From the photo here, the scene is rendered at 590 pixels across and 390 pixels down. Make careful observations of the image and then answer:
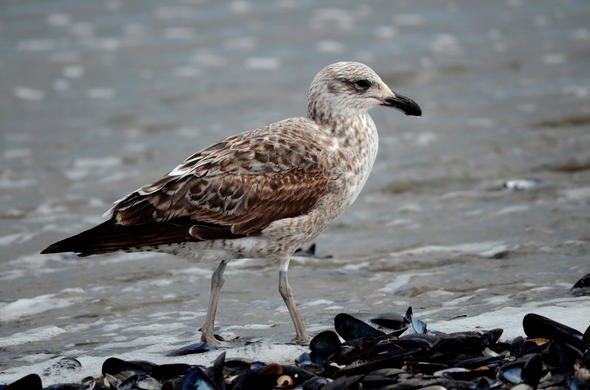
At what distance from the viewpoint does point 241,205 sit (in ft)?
20.4

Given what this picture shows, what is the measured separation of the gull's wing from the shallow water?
32.4 inches

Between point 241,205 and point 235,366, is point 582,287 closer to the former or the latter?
point 241,205

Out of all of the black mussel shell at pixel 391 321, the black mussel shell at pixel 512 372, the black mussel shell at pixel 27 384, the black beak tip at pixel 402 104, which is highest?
the black beak tip at pixel 402 104

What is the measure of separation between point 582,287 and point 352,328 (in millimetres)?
1829

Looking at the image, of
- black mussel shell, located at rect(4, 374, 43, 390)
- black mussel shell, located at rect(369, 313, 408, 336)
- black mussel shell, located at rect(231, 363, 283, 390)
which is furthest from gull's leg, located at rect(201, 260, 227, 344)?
black mussel shell, located at rect(4, 374, 43, 390)

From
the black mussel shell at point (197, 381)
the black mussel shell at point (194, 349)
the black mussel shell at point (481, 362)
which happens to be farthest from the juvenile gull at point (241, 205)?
the black mussel shell at point (481, 362)

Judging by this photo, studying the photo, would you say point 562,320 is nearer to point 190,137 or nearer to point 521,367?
point 521,367

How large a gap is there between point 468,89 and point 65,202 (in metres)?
6.80

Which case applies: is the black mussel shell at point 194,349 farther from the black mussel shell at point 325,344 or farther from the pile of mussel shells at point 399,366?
the black mussel shell at point 325,344

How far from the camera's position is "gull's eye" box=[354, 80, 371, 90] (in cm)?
678

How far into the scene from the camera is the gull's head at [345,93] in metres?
6.73

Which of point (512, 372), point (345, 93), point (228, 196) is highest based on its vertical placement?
point (345, 93)

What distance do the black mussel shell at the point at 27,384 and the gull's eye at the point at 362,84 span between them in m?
3.18

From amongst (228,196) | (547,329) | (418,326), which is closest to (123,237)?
(228,196)
